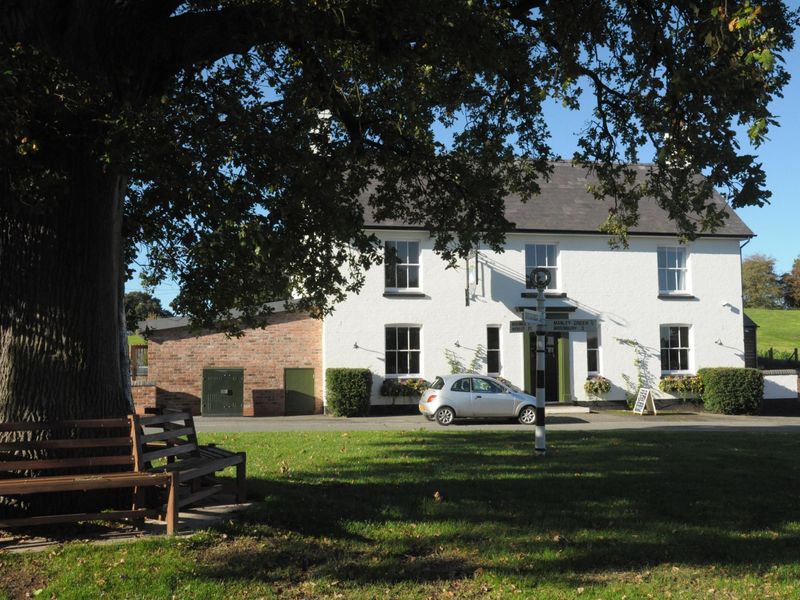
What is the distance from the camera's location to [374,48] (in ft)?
23.3

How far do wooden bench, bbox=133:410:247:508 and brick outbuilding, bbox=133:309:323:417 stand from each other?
1508 centimetres

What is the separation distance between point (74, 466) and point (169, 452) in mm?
836

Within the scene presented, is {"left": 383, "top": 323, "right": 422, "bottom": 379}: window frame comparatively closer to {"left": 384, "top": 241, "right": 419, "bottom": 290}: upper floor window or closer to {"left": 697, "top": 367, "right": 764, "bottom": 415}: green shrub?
{"left": 384, "top": 241, "right": 419, "bottom": 290}: upper floor window

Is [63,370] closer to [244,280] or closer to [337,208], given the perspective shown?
[337,208]

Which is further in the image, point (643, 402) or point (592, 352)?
point (592, 352)

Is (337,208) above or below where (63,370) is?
above

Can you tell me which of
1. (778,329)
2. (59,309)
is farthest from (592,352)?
(778,329)

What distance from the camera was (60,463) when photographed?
6.07 m

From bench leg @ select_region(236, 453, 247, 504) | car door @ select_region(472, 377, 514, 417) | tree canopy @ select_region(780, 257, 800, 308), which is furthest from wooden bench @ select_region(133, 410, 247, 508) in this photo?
tree canopy @ select_region(780, 257, 800, 308)

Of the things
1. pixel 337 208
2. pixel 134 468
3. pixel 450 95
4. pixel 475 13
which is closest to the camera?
pixel 134 468

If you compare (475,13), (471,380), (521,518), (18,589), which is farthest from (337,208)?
(471,380)

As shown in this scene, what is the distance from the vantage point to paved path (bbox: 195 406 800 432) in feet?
59.3

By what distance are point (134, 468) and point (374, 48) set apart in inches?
179

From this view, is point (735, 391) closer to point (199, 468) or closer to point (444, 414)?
point (444, 414)
